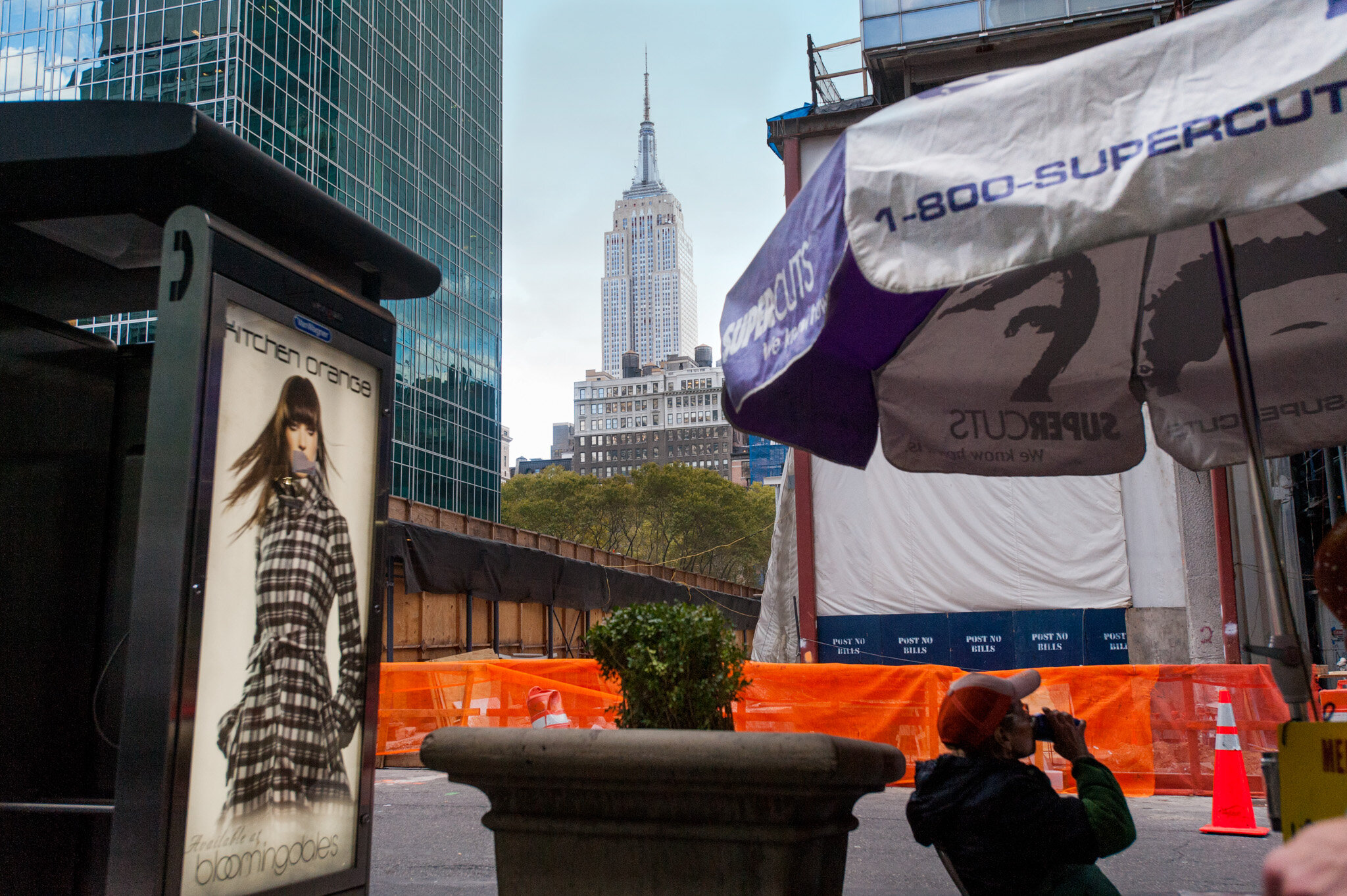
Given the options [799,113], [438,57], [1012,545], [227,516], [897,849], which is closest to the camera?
[227,516]

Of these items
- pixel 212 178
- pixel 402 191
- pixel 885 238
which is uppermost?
pixel 402 191

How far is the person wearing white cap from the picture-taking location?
2953 mm

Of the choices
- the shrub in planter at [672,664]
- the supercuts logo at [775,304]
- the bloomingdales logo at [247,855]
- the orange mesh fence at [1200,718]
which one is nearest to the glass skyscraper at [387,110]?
the orange mesh fence at [1200,718]

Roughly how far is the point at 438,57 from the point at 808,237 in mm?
88966

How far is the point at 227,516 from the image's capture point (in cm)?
334

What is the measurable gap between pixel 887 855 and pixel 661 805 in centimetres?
562

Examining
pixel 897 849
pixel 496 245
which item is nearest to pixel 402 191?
pixel 496 245

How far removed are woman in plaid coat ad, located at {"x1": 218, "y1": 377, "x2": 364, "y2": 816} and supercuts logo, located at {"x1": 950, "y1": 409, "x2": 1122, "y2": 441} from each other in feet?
9.20

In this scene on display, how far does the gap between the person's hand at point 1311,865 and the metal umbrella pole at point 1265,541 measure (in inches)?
87.6

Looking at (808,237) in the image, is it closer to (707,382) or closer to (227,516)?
(227,516)

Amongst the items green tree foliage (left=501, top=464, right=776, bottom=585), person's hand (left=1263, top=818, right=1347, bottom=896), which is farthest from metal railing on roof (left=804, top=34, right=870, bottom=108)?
green tree foliage (left=501, top=464, right=776, bottom=585)

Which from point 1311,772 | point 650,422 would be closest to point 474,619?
point 1311,772

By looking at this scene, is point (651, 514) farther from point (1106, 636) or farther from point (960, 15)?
point (1106, 636)

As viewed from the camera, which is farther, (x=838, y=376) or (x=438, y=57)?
(x=438, y=57)
